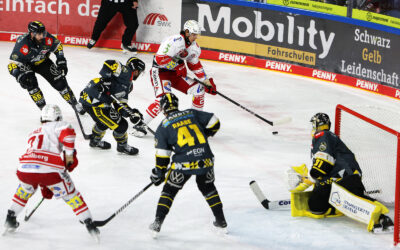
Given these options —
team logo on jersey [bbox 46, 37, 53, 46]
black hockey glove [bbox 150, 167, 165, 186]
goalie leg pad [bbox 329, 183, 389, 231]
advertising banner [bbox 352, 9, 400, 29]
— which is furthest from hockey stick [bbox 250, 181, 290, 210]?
advertising banner [bbox 352, 9, 400, 29]

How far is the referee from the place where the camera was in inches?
469

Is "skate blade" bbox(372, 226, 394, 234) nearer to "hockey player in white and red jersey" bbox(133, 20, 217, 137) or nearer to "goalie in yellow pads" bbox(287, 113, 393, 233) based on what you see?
"goalie in yellow pads" bbox(287, 113, 393, 233)

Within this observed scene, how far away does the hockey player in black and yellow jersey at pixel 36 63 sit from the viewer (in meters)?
8.57

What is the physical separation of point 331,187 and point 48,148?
2.47m

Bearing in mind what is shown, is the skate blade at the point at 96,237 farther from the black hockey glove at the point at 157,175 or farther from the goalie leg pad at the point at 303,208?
the goalie leg pad at the point at 303,208

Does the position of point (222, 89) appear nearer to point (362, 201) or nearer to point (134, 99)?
point (134, 99)

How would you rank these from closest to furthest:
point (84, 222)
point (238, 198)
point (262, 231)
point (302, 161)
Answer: point (84, 222) → point (262, 231) → point (238, 198) → point (302, 161)

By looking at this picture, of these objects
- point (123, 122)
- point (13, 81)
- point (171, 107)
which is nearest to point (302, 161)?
point (123, 122)

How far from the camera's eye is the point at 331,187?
6266 millimetres

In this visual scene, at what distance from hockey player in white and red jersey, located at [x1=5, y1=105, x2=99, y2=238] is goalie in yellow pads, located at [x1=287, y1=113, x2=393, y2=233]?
1.91m

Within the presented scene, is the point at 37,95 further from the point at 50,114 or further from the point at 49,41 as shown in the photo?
the point at 50,114

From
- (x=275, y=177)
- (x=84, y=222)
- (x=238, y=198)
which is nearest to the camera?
(x=84, y=222)

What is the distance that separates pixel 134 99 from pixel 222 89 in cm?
141

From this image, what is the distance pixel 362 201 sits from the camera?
6035 millimetres
